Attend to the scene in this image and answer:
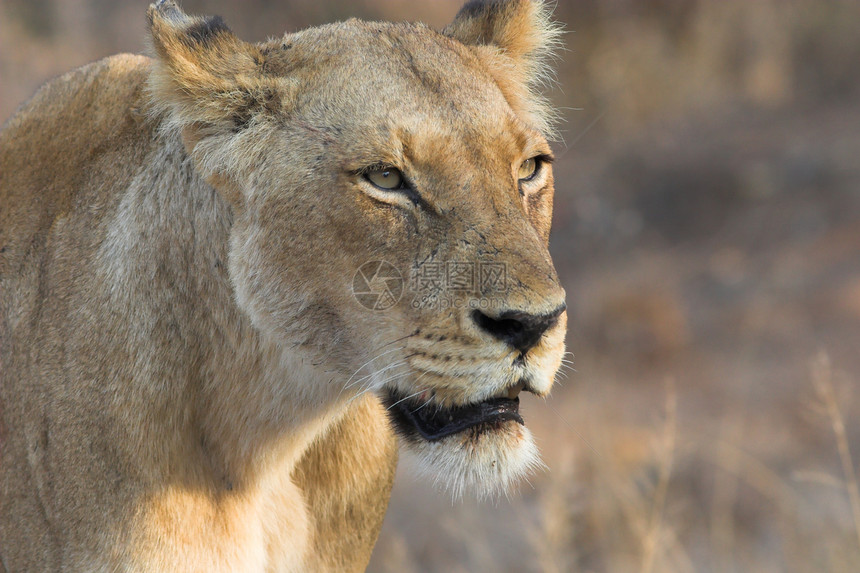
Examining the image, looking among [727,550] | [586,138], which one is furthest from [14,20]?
[727,550]

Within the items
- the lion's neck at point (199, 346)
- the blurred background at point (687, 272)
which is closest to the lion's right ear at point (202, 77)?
the lion's neck at point (199, 346)

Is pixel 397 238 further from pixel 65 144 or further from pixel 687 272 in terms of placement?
pixel 687 272

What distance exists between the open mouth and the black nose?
126 mm

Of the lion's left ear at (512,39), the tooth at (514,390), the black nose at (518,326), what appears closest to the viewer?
the black nose at (518,326)

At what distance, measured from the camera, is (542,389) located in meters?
2.39

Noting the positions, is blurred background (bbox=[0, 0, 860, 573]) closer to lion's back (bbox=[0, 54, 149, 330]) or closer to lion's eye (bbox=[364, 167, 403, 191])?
lion's eye (bbox=[364, 167, 403, 191])

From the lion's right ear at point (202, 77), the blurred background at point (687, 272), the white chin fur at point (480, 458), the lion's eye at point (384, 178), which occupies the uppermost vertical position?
the lion's right ear at point (202, 77)

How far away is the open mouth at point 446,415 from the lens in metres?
2.44

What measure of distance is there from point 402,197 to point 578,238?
10.5 meters

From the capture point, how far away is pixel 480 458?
2.48 metres

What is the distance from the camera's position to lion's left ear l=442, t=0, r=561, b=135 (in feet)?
10.2

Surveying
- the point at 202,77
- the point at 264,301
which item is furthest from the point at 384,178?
the point at 202,77

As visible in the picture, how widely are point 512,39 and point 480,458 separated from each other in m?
1.40

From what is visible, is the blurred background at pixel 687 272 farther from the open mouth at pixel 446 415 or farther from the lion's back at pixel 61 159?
the lion's back at pixel 61 159
